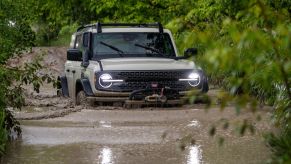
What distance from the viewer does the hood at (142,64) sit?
11945 mm

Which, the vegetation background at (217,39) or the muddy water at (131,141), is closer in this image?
the vegetation background at (217,39)

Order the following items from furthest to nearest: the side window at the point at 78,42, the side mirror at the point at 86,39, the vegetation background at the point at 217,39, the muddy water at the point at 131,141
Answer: the side window at the point at 78,42 → the side mirror at the point at 86,39 → the muddy water at the point at 131,141 → the vegetation background at the point at 217,39

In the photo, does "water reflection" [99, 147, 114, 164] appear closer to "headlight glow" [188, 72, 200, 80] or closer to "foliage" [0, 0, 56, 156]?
"foliage" [0, 0, 56, 156]

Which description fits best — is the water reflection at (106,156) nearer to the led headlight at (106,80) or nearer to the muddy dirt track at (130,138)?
the muddy dirt track at (130,138)

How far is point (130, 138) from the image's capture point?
353 inches

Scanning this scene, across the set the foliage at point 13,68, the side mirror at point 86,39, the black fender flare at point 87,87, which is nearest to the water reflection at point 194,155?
the foliage at point 13,68

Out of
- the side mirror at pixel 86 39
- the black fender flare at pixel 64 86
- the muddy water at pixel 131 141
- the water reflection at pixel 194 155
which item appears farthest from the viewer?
the black fender flare at pixel 64 86

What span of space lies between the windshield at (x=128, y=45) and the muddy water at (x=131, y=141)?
1871 millimetres

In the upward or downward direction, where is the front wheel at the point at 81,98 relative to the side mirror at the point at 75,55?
downward

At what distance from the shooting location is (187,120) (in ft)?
34.5

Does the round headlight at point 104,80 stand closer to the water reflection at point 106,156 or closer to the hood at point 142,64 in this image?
the hood at point 142,64

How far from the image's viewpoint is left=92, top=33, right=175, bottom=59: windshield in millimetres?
13008

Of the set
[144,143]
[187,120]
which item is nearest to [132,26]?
[187,120]

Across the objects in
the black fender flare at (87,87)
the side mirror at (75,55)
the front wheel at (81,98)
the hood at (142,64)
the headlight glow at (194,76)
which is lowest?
the front wheel at (81,98)
